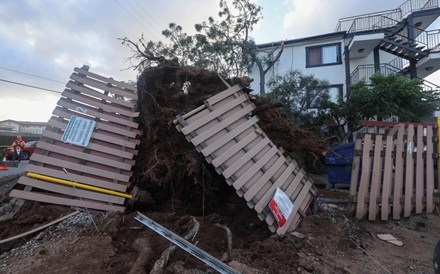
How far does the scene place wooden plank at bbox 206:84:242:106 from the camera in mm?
3991

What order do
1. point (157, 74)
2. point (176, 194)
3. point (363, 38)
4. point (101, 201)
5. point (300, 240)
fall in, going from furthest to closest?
point (363, 38)
point (157, 74)
point (176, 194)
point (101, 201)
point (300, 240)

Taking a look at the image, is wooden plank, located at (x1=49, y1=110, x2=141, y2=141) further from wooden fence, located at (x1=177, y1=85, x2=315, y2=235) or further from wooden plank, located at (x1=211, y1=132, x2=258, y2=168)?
wooden plank, located at (x1=211, y1=132, x2=258, y2=168)

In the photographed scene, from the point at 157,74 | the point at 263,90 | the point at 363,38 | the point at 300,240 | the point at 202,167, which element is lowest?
the point at 300,240

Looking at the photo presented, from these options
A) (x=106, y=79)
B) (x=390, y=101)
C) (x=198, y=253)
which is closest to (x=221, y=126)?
(x=198, y=253)

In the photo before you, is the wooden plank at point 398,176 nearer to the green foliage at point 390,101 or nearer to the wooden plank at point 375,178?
the wooden plank at point 375,178

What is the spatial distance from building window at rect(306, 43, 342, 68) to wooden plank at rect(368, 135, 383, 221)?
498 inches

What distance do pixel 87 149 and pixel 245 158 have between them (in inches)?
92.8

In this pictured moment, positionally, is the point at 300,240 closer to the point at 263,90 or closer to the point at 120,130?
the point at 120,130

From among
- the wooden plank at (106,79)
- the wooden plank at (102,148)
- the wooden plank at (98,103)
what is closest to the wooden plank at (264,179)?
the wooden plank at (102,148)

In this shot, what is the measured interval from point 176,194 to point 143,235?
48.0 inches

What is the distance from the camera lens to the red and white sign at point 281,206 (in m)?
3.42

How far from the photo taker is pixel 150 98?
4.48 metres

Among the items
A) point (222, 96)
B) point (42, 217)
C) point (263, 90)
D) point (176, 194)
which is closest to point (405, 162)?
point (222, 96)

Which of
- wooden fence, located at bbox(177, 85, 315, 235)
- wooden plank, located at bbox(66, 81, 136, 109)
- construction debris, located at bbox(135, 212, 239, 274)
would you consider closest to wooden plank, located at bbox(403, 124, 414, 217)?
wooden fence, located at bbox(177, 85, 315, 235)
